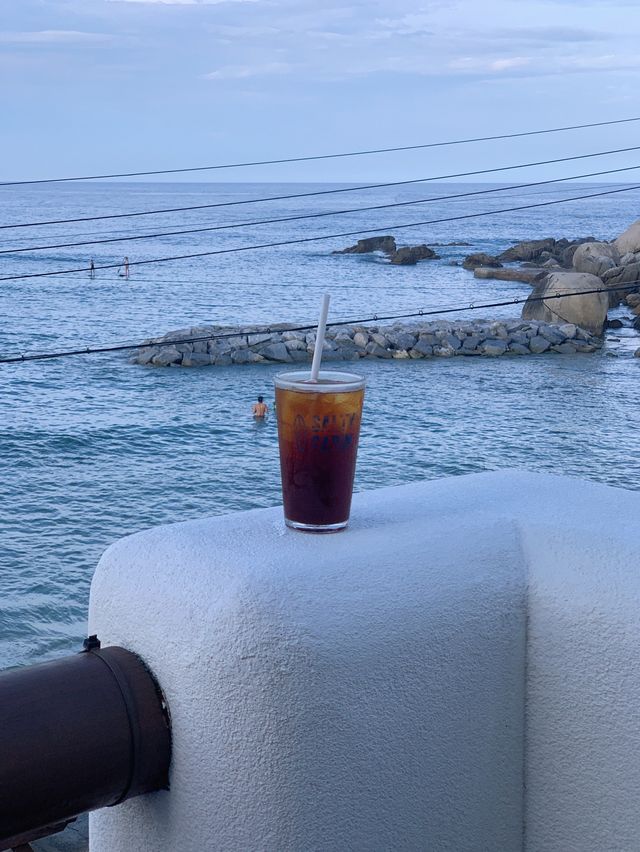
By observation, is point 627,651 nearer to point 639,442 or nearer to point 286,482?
point 286,482

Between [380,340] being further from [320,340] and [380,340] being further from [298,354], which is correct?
[320,340]

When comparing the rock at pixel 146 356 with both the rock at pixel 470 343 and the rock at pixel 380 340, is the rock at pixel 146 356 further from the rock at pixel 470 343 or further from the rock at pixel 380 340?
the rock at pixel 470 343

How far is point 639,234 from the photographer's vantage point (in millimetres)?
23594

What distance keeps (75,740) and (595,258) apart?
71.5 ft

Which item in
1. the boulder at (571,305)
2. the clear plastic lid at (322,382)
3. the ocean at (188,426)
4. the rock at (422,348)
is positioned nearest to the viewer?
the clear plastic lid at (322,382)

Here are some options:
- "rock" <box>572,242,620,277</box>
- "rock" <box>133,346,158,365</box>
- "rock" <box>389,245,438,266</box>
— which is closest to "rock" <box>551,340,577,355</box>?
"rock" <box>572,242,620,277</box>

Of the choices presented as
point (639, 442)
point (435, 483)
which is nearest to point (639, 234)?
point (639, 442)

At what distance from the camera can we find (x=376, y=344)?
16.3 m

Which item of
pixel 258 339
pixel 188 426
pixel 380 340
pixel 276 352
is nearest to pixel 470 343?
pixel 380 340

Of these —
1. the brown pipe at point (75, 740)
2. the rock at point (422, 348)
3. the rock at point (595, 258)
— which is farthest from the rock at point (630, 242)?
the brown pipe at point (75, 740)

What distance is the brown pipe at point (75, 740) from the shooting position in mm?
660

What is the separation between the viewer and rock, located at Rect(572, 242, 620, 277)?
69.2 feet

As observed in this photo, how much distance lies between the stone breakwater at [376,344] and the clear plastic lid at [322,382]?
47.5ft

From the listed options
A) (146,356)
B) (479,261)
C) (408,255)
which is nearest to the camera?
(146,356)
